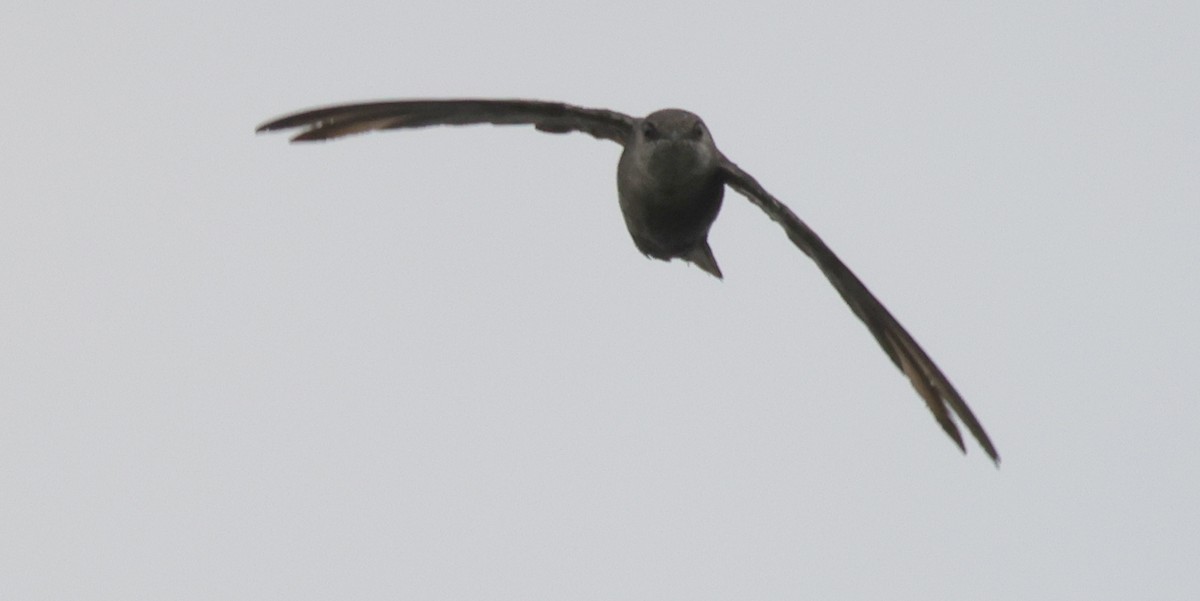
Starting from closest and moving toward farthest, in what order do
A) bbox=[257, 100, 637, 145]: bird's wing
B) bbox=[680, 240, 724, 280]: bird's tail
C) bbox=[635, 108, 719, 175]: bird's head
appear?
1. bbox=[635, 108, 719, 175]: bird's head
2. bbox=[257, 100, 637, 145]: bird's wing
3. bbox=[680, 240, 724, 280]: bird's tail

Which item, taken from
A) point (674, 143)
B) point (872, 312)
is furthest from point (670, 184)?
point (872, 312)

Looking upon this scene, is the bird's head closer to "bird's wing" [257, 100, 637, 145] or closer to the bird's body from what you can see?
the bird's body

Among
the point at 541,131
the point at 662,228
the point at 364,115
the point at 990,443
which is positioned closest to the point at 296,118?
the point at 364,115

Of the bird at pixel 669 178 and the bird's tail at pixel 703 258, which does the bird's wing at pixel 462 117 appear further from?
the bird's tail at pixel 703 258

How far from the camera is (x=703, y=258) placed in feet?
39.9

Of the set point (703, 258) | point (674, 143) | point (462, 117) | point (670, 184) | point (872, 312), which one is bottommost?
point (872, 312)

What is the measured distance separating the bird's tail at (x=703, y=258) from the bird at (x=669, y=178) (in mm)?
Answer: 24

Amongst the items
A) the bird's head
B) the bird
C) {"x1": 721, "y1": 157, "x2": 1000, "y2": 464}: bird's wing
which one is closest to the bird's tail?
the bird

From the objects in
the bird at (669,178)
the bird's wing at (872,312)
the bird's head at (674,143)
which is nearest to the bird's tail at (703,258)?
the bird at (669,178)

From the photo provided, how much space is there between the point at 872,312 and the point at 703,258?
1371 millimetres

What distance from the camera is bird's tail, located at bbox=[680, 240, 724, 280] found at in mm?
11969

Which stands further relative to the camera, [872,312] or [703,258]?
[703,258]

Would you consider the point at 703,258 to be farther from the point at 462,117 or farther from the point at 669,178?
the point at 462,117

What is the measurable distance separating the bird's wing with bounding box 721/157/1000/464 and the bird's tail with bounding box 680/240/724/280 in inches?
30.3
